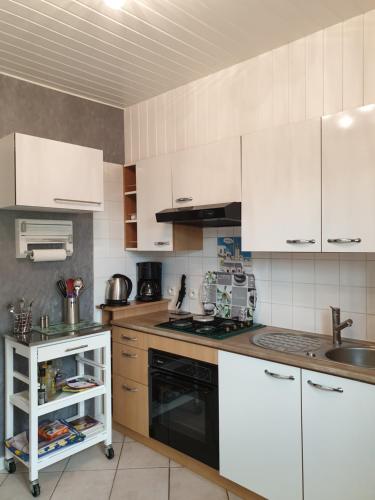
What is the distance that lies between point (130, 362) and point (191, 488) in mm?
853

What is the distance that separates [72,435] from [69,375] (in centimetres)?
50

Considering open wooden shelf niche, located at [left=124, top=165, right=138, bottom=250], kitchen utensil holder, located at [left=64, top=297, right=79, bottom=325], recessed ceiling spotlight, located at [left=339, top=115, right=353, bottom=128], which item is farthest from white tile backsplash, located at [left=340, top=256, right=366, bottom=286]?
kitchen utensil holder, located at [left=64, top=297, right=79, bottom=325]

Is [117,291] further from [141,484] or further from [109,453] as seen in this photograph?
[141,484]

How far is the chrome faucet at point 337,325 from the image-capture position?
204 cm

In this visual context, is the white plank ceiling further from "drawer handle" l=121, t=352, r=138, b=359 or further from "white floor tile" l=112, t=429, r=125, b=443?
"white floor tile" l=112, t=429, r=125, b=443

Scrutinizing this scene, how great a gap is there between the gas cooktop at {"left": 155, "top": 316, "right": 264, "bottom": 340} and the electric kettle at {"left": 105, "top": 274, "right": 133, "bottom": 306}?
44 cm

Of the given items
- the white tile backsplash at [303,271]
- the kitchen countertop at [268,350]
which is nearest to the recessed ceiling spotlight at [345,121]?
the white tile backsplash at [303,271]

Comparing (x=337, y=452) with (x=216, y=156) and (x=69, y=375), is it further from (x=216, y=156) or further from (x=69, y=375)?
(x=69, y=375)

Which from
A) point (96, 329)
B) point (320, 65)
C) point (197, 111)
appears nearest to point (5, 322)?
point (96, 329)

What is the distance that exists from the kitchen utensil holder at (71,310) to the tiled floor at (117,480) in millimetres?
884

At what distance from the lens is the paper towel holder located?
245 cm

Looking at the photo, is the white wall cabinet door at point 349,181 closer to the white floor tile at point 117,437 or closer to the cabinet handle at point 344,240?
the cabinet handle at point 344,240

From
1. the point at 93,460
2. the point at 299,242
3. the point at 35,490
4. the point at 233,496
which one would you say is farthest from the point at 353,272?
the point at 35,490

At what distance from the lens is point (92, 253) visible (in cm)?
289
